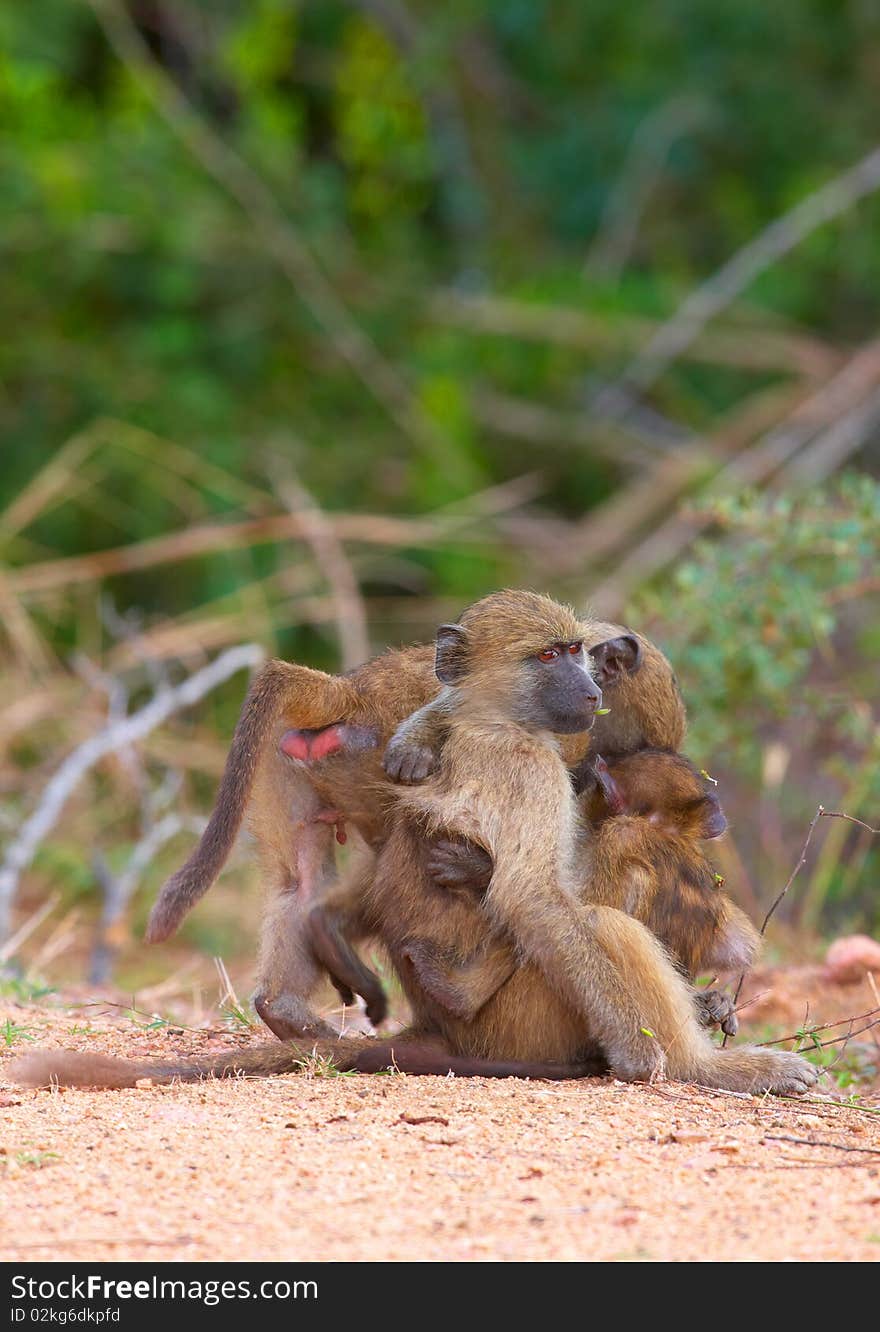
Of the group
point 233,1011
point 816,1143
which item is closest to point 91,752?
point 233,1011

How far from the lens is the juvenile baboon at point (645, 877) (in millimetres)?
4160

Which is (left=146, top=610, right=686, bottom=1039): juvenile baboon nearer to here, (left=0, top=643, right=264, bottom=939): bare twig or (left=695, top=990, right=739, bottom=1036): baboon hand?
(left=695, top=990, right=739, bottom=1036): baboon hand

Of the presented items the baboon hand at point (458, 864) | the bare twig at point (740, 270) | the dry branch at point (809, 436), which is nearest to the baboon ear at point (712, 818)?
the baboon hand at point (458, 864)

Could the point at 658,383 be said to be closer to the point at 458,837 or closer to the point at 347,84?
the point at 347,84

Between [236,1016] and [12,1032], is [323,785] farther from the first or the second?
[12,1032]

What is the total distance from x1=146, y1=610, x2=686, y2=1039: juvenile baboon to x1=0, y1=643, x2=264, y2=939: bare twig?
94.4 inches

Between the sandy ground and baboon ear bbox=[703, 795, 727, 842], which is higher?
baboon ear bbox=[703, 795, 727, 842]

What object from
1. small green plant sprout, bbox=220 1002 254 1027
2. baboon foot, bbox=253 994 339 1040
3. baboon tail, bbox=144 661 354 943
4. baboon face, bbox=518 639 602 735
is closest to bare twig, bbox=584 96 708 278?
small green plant sprout, bbox=220 1002 254 1027

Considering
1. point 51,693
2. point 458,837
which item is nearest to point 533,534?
point 51,693

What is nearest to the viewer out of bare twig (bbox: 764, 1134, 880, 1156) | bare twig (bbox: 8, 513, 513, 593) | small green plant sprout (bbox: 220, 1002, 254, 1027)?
bare twig (bbox: 764, 1134, 880, 1156)

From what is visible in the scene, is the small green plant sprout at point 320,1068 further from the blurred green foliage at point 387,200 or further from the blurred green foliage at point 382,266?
the blurred green foliage at point 387,200

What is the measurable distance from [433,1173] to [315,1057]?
0.88 meters

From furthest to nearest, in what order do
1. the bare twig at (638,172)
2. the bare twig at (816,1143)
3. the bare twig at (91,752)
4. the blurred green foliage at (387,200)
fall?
the bare twig at (638,172)
the blurred green foliage at (387,200)
the bare twig at (91,752)
the bare twig at (816,1143)

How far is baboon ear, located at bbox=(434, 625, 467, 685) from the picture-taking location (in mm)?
4414
